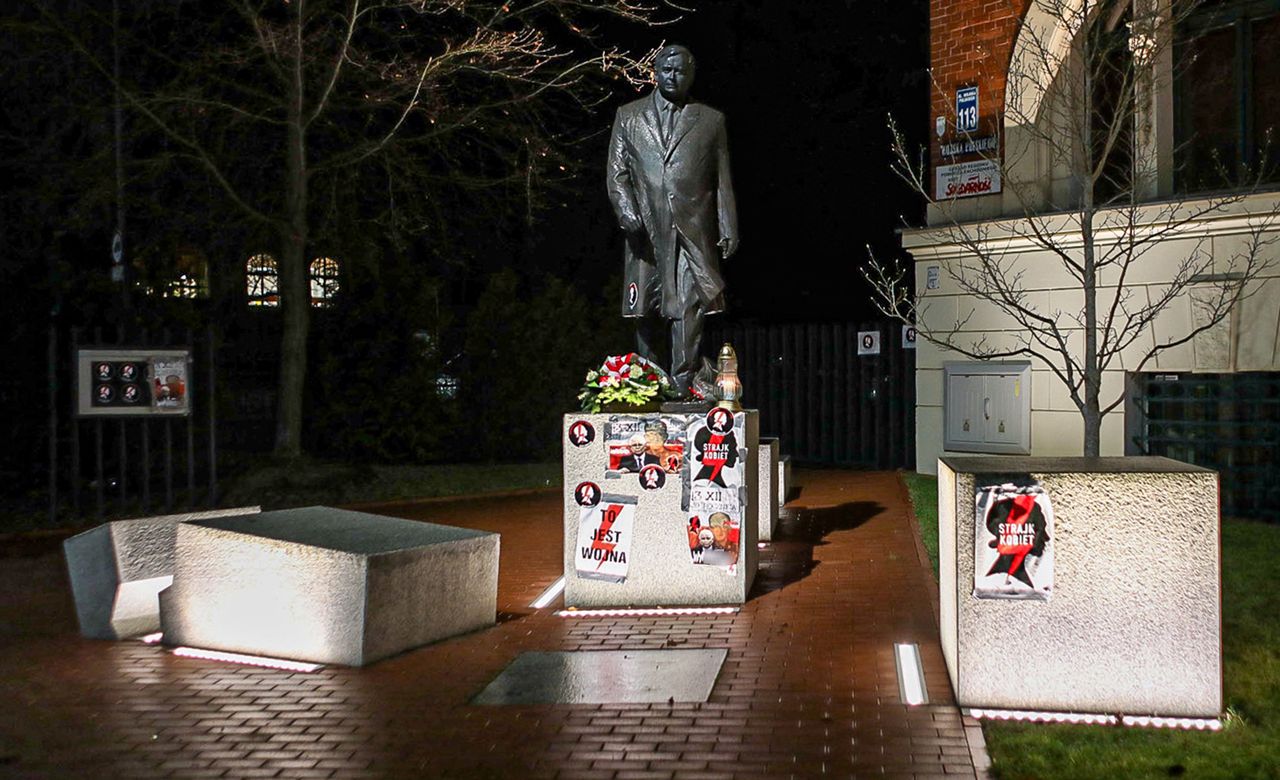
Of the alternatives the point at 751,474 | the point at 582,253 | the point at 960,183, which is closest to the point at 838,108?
the point at 582,253

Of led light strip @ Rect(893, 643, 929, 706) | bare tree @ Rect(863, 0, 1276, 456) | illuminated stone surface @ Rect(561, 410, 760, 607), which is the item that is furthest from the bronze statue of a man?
led light strip @ Rect(893, 643, 929, 706)

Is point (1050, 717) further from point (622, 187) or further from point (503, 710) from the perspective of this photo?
point (622, 187)

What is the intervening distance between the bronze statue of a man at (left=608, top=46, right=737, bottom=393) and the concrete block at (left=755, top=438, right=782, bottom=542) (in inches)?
88.6

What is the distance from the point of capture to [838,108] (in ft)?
102

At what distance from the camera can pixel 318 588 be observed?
23.0ft

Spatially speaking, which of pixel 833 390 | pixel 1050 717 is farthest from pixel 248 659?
pixel 833 390

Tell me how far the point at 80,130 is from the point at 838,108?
18009mm

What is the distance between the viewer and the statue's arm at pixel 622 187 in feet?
30.1

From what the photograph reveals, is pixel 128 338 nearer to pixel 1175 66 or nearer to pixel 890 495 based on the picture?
pixel 890 495

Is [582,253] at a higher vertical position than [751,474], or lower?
higher

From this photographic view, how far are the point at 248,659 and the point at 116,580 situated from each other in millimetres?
1279

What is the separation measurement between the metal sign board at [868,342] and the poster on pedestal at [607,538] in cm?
1194

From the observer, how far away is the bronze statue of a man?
9023 millimetres

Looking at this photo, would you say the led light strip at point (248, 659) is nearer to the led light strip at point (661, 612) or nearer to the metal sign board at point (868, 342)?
the led light strip at point (661, 612)
